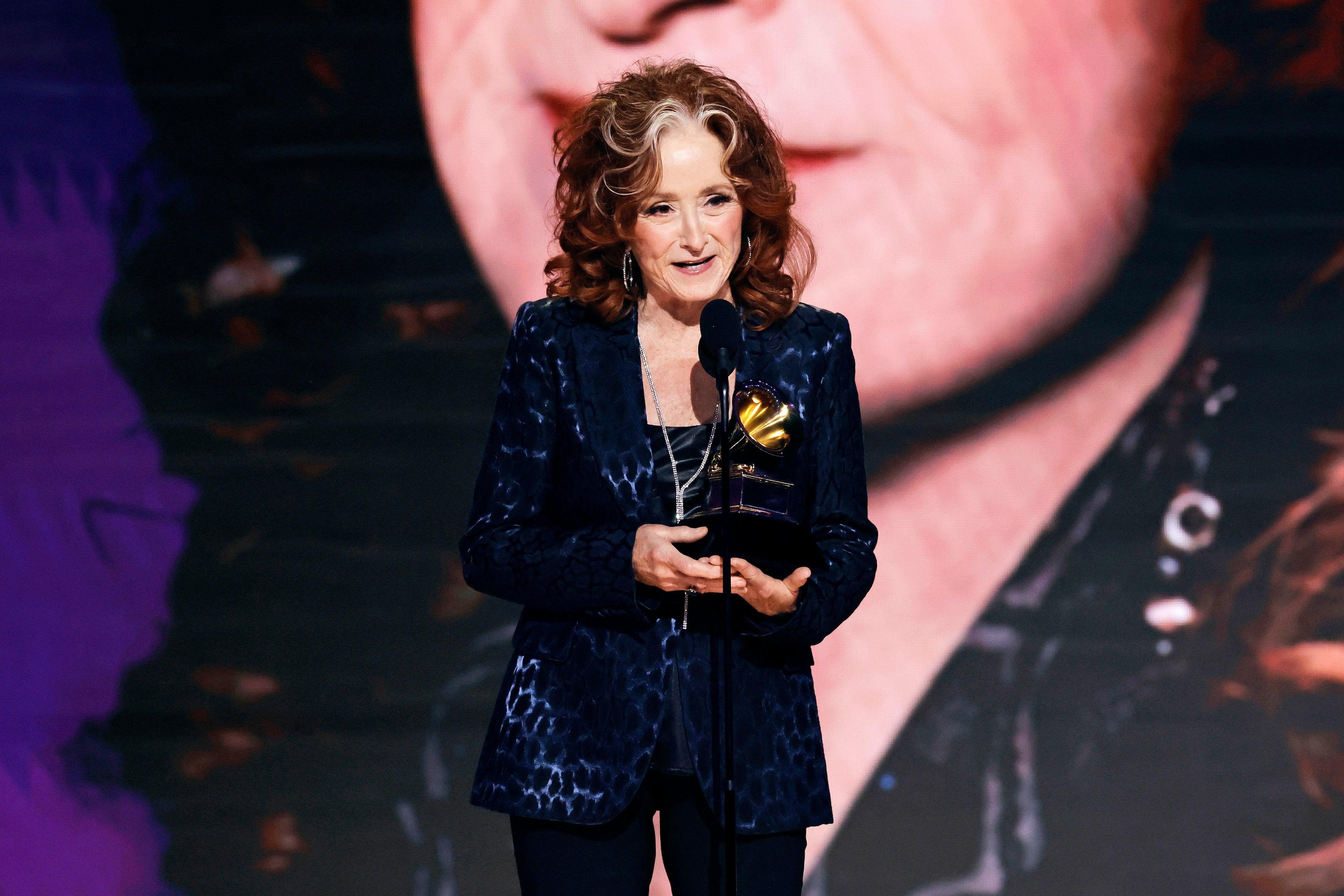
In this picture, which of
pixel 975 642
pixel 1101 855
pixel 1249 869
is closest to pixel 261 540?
pixel 975 642

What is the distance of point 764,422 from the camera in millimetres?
1461

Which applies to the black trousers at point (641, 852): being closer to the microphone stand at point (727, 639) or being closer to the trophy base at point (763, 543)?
the microphone stand at point (727, 639)

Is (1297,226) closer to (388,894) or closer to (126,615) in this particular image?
(388,894)

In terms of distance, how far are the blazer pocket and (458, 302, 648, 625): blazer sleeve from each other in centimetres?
2

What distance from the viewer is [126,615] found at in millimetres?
2943

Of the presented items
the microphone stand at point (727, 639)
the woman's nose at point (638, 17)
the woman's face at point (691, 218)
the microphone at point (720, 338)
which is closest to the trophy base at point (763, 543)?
the microphone stand at point (727, 639)

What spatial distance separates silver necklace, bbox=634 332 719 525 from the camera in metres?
1.57

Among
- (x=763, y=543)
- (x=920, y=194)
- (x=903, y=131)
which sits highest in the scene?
(x=903, y=131)

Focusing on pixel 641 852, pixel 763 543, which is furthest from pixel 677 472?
pixel 641 852

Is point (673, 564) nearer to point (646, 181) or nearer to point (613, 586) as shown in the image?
point (613, 586)

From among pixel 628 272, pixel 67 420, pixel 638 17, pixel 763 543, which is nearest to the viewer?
pixel 763 543

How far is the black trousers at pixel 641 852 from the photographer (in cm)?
154

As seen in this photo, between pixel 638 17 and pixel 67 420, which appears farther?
pixel 67 420

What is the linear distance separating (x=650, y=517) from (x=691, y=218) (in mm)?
348
